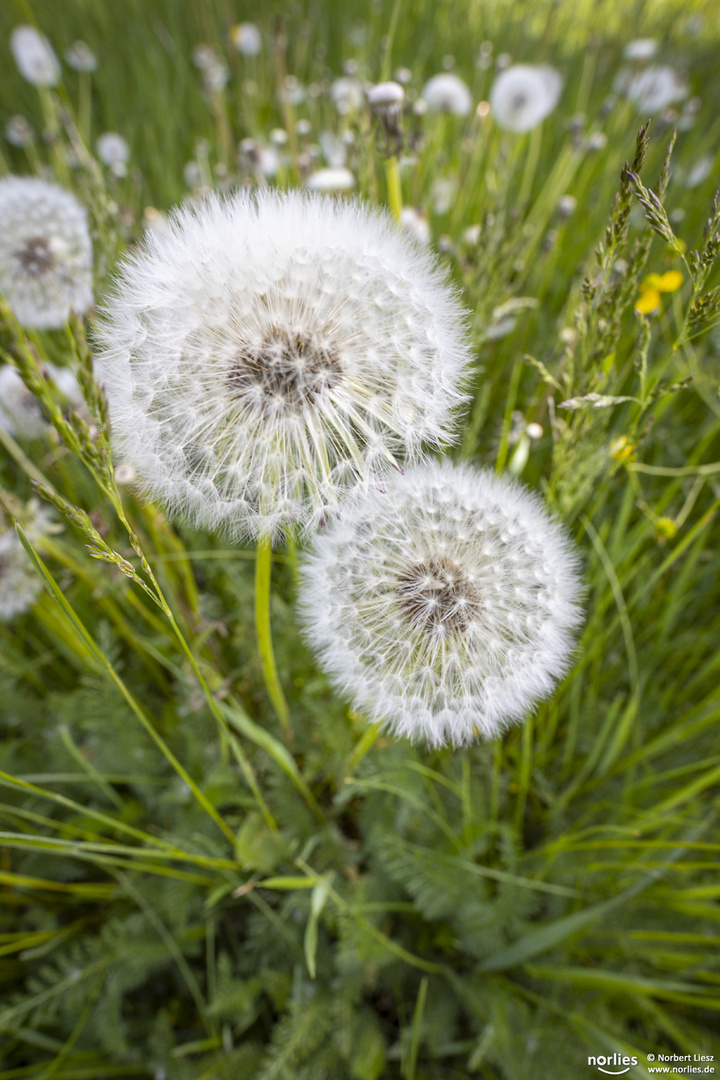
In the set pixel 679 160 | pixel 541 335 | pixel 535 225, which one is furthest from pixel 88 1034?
pixel 679 160

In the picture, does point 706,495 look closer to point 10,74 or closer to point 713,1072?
point 713,1072

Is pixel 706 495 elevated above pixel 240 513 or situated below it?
below

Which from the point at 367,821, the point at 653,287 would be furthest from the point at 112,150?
the point at 367,821

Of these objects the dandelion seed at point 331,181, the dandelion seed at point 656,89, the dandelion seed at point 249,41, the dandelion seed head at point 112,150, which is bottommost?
the dandelion seed at point 331,181

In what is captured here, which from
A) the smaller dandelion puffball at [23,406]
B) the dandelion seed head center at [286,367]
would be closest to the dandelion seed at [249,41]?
the smaller dandelion puffball at [23,406]

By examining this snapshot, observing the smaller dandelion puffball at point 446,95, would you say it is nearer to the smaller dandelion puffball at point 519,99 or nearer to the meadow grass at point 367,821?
the smaller dandelion puffball at point 519,99

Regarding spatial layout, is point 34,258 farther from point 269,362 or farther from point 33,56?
point 33,56
